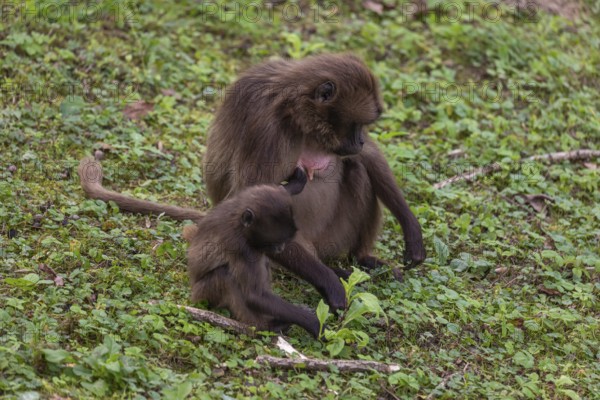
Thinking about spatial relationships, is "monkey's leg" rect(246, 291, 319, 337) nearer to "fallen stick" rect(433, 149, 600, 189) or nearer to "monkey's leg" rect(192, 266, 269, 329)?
"monkey's leg" rect(192, 266, 269, 329)

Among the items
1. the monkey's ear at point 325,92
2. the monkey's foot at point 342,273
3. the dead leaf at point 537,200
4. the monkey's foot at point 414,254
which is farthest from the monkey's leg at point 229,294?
the dead leaf at point 537,200

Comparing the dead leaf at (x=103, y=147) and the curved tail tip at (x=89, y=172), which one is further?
the dead leaf at (x=103, y=147)

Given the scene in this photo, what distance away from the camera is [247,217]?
553cm

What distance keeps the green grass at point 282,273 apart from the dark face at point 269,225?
1.95ft

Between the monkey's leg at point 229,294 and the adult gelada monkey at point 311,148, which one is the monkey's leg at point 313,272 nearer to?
the adult gelada monkey at point 311,148

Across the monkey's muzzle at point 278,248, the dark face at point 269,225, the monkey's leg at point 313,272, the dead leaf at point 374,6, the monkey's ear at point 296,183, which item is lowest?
the monkey's leg at point 313,272

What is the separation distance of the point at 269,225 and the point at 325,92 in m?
1.12

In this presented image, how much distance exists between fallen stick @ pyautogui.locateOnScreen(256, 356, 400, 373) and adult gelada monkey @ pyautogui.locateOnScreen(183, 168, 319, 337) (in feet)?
1.22

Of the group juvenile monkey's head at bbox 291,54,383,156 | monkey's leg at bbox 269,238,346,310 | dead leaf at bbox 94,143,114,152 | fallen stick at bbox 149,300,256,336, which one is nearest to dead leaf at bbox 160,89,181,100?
dead leaf at bbox 94,143,114,152

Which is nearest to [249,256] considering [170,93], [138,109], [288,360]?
[288,360]

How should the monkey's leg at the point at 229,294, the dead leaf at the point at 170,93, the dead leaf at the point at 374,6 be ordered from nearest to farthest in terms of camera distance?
1. the monkey's leg at the point at 229,294
2. the dead leaf at the point at 170,93
3. the dead leaf at the point at 374,6

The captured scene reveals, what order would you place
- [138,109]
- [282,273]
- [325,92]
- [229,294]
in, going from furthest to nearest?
[138,109]
[282,273]
[325,92]
[229,294]

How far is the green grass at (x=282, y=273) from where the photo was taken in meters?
5.13

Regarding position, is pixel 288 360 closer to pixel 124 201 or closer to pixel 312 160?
pixel 312 160
